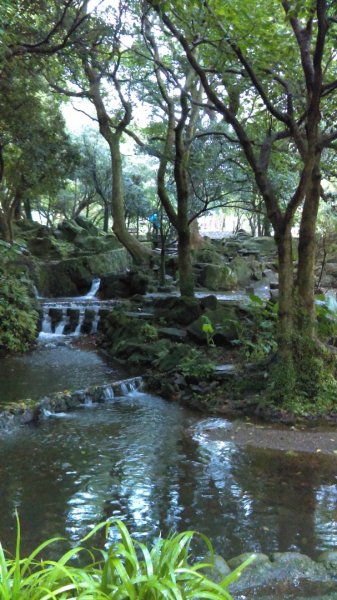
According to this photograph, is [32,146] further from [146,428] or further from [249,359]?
[146,428]

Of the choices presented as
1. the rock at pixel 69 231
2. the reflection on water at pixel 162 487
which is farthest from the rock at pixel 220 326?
the rock at pixel 69 231

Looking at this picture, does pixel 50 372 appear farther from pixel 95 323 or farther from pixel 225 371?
pixel 95 323

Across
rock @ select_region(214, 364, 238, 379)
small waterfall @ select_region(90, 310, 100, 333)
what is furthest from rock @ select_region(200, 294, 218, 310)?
small waterfall @ select_region(90, 310, 100, 333)

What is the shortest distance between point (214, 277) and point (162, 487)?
15404mm

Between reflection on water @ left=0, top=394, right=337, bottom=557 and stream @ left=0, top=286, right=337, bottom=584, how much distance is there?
11mm

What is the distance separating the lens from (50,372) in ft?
35.9

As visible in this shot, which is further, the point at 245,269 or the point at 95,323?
the point at 245,269

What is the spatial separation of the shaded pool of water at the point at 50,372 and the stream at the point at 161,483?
1.31 metres

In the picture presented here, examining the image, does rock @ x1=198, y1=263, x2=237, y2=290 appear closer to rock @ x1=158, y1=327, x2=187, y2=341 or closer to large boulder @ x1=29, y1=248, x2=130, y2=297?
large boulder @ x1=29, y1=248, x2=130, y2=297

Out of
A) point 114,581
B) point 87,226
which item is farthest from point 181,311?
point 87,226

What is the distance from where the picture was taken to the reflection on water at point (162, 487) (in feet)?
15.1

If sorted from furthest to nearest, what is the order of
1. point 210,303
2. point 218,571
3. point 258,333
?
point 210,303 < point 258,333 < point 218,571

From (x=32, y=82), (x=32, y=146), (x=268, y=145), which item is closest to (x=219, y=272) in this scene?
(x=32, y=146)

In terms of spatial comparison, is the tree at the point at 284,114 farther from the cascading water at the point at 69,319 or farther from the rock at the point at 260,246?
the rock at the point at 260,246
